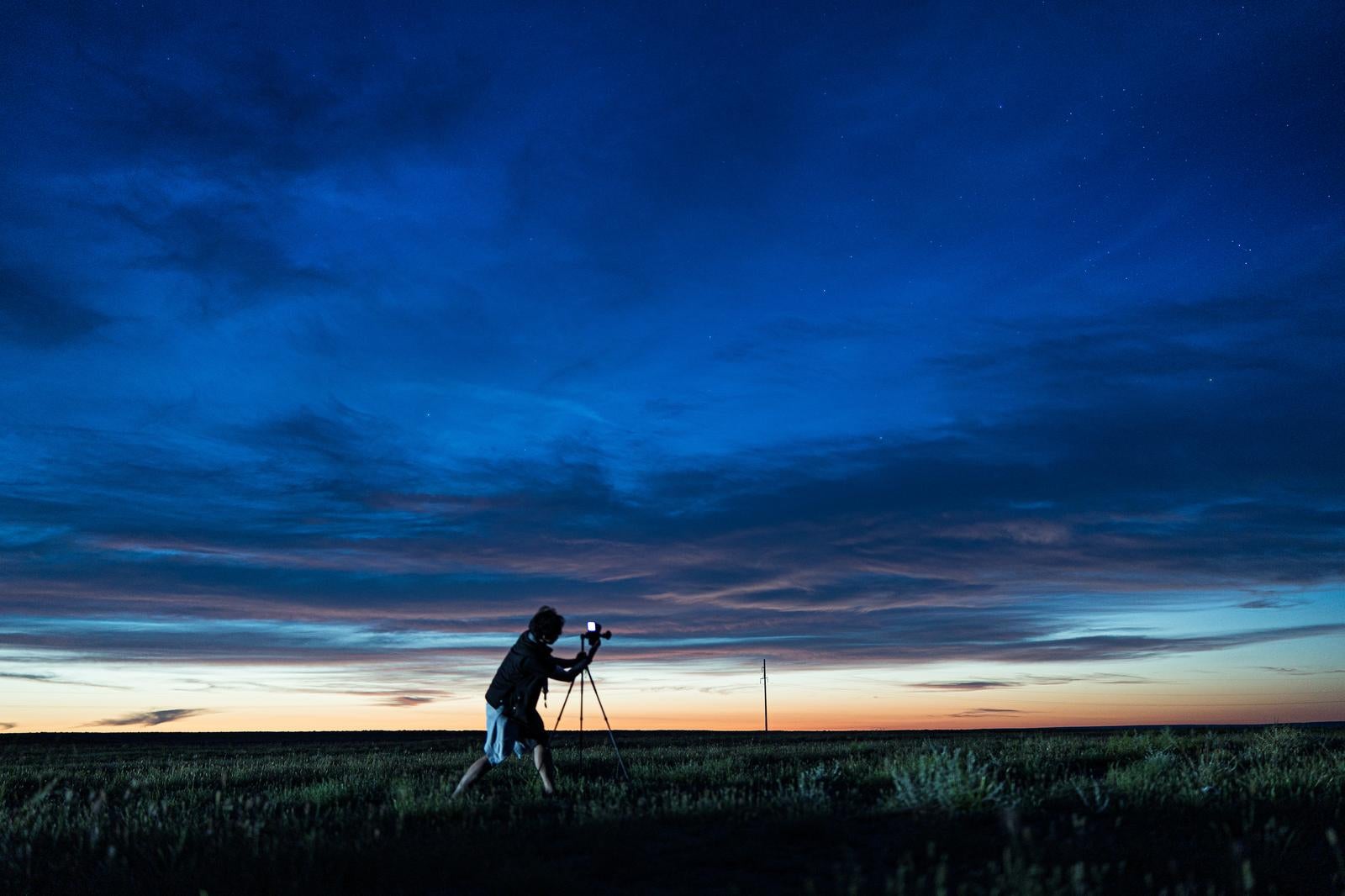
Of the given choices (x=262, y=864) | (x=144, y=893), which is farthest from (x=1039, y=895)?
(x=144, y=893)

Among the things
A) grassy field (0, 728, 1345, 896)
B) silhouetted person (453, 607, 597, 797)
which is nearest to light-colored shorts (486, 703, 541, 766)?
silhouetted person (453, 607, 597, 797)

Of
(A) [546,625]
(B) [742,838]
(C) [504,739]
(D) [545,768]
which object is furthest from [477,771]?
(B) [742,838]

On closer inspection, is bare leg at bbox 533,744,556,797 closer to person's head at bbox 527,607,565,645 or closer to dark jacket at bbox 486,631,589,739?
dark jacket at bbox 486,631,589,739

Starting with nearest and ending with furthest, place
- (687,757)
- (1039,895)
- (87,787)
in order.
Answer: (1039,895) → (87,787) → (687,757)

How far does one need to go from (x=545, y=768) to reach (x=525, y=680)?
964 mm

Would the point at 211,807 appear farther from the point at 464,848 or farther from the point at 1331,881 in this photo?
the point at 1331,881

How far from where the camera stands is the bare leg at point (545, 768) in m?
10.2

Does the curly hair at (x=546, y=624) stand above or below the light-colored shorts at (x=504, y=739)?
above

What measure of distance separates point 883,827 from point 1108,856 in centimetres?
175

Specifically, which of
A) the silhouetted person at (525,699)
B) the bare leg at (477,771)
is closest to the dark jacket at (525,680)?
the silhouetted person at (525,699)

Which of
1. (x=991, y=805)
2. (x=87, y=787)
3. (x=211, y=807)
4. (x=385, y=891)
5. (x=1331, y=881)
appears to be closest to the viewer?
(x=385, y=891)

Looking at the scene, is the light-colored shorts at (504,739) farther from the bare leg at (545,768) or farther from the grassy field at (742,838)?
the grassy field at (742,838)

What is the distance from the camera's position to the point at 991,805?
8383 millimetres

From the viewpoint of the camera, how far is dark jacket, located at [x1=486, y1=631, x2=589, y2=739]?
1036cm
